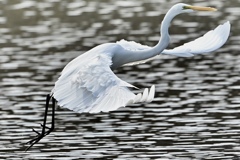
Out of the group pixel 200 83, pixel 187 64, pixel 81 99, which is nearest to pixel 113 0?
pixel 187 64

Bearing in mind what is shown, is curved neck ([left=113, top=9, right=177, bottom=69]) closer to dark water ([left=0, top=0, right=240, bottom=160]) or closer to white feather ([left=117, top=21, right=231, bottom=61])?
white feather ([left=117, top=21, right=231, bottom=61])

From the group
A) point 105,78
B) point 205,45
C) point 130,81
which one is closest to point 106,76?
point 105,78

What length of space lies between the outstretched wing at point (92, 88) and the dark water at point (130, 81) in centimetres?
181

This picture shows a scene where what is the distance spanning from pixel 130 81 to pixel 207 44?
20.1 ft

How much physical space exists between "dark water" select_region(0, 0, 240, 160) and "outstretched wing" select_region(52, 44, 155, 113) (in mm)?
1809

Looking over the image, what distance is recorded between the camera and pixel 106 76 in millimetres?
10266

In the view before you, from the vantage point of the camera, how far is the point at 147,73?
19.1 metres

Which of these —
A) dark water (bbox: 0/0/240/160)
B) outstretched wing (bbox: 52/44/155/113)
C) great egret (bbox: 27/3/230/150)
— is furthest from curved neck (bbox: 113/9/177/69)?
dark water (bbox: 0/0/240/160)

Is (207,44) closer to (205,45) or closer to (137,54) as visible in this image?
(205,45)

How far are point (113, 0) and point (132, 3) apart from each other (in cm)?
108

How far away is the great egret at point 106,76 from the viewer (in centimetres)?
964

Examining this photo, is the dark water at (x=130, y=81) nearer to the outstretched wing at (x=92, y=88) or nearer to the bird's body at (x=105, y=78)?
the bird's body at (x=105, y=78)

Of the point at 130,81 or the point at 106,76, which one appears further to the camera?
the point at 130,81

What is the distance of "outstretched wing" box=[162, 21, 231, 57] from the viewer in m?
12.0
